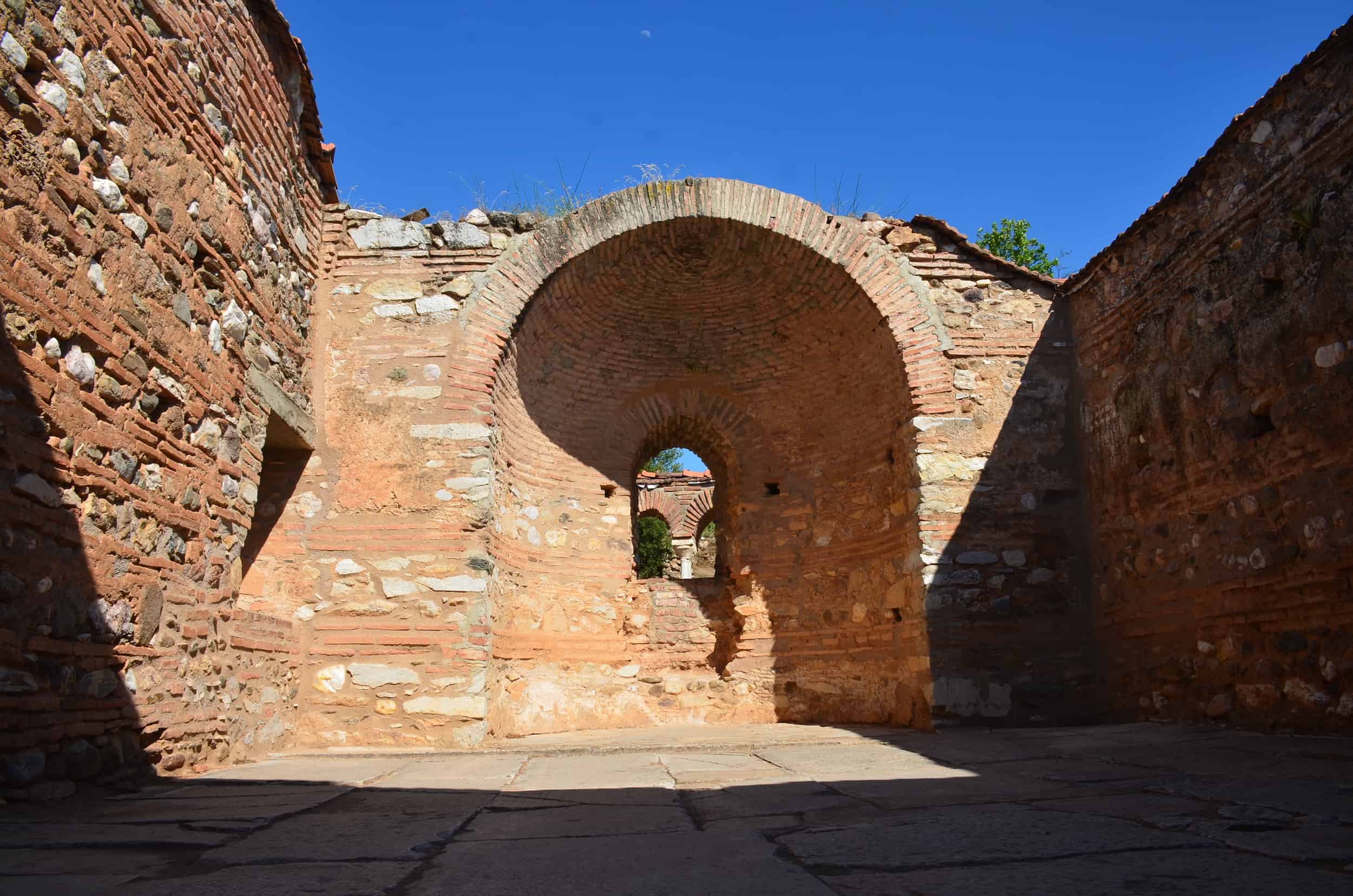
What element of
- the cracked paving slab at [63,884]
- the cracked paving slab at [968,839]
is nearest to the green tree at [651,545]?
the cracked paving slab at [968,839]

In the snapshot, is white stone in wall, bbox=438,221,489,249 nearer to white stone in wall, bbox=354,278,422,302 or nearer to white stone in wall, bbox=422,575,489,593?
white stone in wall, bbox=354,278,422,302

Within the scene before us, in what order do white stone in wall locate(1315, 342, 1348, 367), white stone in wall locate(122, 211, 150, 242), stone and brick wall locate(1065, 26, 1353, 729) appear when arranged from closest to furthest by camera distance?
white stone in wall locate(122, 211, 150, 242)
white stone in wall locate(1315, 342, 1348, 367)
stone and brick wall locate(1065, 26, 1353, 729)

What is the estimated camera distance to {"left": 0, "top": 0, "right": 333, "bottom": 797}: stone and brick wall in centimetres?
364

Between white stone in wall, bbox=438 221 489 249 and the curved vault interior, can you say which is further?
the curved vault interior

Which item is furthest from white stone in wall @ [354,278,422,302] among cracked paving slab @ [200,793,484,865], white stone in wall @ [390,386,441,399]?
cracked paving slab @ [200,793,484,865]

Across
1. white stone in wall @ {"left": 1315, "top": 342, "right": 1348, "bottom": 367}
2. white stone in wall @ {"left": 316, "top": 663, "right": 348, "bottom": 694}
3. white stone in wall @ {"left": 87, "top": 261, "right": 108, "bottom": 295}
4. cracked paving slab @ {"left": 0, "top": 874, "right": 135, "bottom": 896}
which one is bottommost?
cracked paving slab @ {"left": 0, "top": 874, "right": 135, "bottom": 896}

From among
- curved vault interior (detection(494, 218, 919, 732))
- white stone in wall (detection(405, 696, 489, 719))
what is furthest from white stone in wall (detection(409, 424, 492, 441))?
white stone in wall (detection(405, 696, 489, 719))

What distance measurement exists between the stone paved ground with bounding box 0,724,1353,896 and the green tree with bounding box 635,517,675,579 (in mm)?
16638

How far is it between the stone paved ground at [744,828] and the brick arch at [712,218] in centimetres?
371

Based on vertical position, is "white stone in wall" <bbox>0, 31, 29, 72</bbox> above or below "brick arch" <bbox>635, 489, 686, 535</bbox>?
below

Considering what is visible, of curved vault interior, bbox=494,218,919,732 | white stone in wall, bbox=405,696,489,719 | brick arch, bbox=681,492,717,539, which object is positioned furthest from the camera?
brick arch, bbox=681,492,717,539

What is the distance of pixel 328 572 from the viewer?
6.93 meters

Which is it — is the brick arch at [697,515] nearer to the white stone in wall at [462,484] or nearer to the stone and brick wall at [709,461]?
the stone and brick wall at [709,461]

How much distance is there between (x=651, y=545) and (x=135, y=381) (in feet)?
59.8
